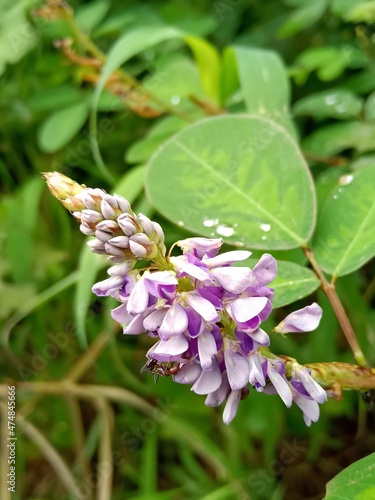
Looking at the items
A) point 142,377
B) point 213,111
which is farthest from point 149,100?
point 142,377

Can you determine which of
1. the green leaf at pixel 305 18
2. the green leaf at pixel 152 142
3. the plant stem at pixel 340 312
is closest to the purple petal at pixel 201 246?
the plant stem at pixel 340 312

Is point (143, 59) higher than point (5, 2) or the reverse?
the reverse

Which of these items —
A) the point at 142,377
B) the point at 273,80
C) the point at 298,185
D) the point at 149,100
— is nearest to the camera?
the point at 298,185

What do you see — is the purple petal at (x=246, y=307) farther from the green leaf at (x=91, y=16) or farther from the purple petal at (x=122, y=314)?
the green leaf at (x=91, y=16)

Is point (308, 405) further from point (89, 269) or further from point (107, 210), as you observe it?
point (89, 269)

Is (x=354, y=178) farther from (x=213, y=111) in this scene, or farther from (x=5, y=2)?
(x=5, y=2)

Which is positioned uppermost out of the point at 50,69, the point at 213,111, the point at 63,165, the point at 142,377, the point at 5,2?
the point at 5,2

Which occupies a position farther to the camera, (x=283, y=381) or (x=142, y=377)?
(x=142, y=377)
